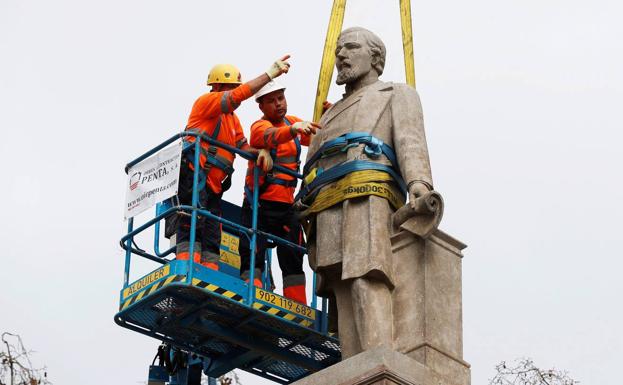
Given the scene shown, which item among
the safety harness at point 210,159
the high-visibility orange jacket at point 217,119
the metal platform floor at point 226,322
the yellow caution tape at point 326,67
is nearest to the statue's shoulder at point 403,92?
the yellow caution tape at point 326,67

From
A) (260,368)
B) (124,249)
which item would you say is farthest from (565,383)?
(124,249)

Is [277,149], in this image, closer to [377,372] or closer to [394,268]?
[394,268]

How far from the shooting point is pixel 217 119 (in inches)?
707

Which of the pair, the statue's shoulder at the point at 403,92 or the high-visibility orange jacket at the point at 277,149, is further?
the high-visibility orange jacket at the point at 277,149

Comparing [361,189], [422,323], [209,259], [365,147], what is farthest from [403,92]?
[209,259]

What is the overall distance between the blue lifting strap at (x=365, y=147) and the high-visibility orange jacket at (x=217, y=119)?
57.9 inches

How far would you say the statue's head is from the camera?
16891 millimetres

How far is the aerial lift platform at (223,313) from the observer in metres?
16.9

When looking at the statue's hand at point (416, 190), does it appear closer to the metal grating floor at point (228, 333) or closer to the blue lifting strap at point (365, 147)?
the blue lifting strap at point (365, 147)

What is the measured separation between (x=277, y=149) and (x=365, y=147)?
2.13 metres

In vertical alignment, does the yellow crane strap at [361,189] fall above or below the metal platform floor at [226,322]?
above

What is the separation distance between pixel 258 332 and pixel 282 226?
3.85 feet

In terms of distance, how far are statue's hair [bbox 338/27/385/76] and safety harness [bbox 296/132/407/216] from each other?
0.97 m

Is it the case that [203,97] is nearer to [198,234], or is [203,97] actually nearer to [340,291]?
[198,234]
